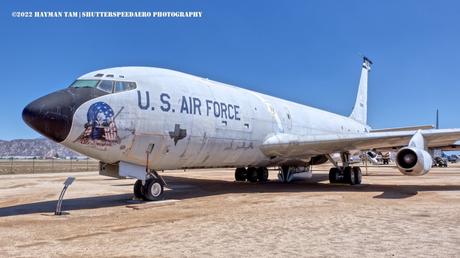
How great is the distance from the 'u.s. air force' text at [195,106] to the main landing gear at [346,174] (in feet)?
28.0

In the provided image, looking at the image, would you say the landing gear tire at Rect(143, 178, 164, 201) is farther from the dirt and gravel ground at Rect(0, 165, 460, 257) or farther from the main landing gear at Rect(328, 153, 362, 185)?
the main landing gear at Rect(328, 153, 362, 185)

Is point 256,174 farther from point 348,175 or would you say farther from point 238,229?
point 238,229

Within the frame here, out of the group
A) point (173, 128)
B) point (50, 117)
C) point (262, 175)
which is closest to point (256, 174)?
point (262, 175)

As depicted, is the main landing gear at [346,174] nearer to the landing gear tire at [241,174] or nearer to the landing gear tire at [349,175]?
the landing gear tire at [349,175]

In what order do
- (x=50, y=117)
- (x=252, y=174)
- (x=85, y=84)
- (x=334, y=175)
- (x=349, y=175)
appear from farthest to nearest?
(x=252, y=174) < (x=334, y=175) < (x=349, y=175) < (x=85, y=84) < (x=50, y=117)

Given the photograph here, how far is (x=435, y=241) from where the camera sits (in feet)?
23.5

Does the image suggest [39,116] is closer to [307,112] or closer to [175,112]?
[175,112]

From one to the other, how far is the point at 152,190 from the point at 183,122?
8.46 feet

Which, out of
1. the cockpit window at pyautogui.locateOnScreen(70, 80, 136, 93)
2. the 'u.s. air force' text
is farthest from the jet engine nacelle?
the cockpit window at pyautogui.locateOnScreen(70, 80, 136, 93)

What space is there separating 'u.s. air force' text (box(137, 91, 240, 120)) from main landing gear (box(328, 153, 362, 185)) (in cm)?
853

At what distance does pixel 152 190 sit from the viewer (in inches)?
544

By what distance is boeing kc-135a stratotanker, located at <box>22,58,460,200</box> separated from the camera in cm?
1174

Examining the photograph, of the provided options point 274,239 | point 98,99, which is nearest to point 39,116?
point 98,99

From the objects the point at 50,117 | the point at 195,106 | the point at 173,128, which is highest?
the point at 195,106
